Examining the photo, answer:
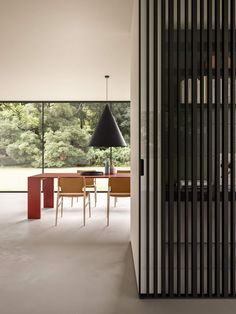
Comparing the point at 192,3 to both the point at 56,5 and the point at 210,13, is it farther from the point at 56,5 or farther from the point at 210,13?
the point at 56,5

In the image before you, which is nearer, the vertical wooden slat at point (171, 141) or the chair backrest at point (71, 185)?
the vertical wooden slat at point (171, 141)

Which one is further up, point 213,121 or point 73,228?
point 213,121

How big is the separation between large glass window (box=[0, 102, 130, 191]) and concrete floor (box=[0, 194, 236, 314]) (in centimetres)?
403

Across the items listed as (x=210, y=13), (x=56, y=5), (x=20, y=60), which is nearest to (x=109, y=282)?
(x=210, y=13)

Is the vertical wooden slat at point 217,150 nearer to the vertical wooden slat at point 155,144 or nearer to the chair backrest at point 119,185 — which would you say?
the vertical wooden slat at point 155,144

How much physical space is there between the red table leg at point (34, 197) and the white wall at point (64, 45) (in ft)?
6.58

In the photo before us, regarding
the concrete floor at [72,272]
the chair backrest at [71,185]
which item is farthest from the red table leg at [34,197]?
the chair backrest at [71,185]

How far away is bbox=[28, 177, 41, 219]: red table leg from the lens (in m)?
5.48

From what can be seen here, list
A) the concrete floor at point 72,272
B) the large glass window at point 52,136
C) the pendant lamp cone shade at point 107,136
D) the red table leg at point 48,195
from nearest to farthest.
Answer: the concrete floor at point 72,272
the pendant lamp cone shade at point 107,136
the red table leg at point 48,195
the large glass window at point 52,136

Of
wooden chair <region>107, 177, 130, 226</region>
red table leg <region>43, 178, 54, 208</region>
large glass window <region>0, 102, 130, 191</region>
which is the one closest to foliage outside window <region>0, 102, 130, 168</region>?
large glass window <region>0, 102, 130, 191</region>

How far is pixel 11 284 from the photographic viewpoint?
9.06 ft

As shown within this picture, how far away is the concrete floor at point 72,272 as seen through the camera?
2.34m

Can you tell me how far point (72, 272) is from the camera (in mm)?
3049

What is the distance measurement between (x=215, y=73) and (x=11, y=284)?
2434mm
